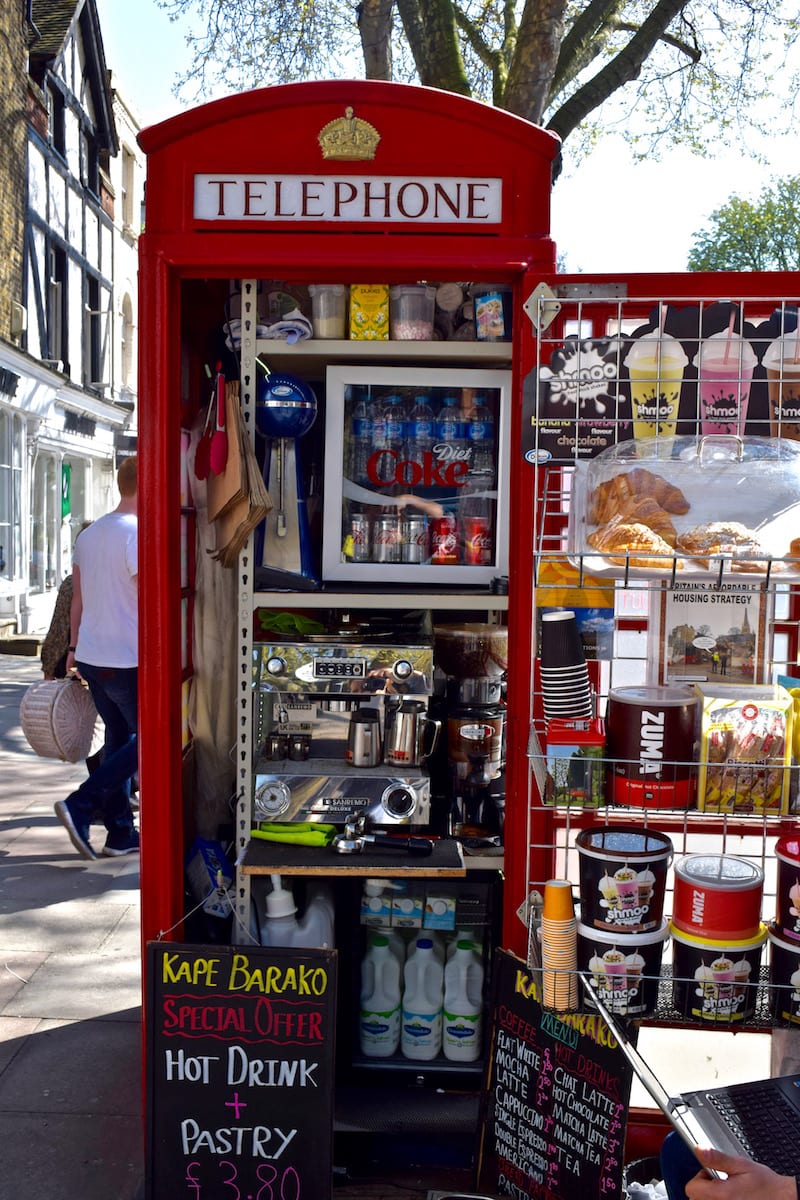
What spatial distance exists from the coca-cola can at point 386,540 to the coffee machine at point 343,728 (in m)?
0.24

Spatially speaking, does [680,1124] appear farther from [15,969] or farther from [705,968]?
[15,969]

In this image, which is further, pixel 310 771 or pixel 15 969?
pixel 15 969

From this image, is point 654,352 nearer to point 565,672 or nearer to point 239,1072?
point 565,672

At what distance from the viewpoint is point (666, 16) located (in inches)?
406

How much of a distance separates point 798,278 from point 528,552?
96cm

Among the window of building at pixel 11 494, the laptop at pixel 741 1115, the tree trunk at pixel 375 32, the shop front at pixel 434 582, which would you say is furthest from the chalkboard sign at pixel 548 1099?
the window of building at pixel 11 494

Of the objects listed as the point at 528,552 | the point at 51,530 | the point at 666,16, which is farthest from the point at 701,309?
the point at 51,530

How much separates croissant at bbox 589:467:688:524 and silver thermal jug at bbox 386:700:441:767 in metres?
1.02

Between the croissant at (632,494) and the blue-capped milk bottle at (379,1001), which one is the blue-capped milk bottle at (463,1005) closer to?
the blue-capped milk bottle at (379,1001)

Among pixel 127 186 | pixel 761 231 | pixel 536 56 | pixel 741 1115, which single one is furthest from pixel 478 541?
pixel 761 231

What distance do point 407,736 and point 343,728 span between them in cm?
20

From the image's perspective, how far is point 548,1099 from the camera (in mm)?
2596

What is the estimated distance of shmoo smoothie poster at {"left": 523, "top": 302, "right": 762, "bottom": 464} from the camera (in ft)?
8.02

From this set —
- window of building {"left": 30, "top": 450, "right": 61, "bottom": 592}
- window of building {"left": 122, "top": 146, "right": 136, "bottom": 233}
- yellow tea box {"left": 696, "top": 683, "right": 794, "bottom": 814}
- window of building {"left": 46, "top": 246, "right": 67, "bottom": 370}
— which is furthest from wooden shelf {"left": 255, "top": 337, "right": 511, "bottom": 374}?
window of building {"left": 122, "top": 146, "right": 136, "bottom": 233}
